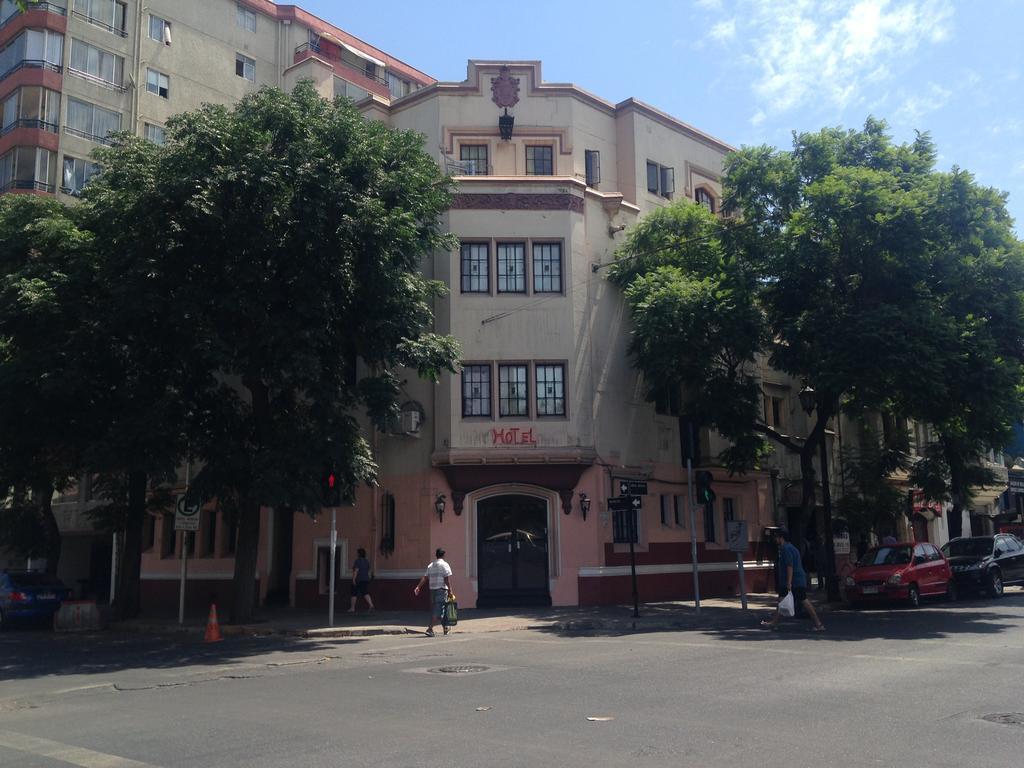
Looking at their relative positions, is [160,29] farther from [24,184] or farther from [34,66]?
[24,184]

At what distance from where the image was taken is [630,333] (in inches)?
1036

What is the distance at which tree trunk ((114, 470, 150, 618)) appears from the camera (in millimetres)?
23859

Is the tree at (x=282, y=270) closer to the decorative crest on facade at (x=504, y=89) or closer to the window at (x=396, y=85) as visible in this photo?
the decorative crest on facade at (x=504, y=89)

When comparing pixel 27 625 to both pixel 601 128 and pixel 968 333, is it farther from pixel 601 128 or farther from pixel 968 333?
pixel 968 333

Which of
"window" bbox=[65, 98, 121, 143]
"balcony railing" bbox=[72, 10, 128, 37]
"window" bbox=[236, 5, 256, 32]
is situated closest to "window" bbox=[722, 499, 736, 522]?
"window" bbox=[65, 98, 121, 143]

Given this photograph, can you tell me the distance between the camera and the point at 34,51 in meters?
37.6

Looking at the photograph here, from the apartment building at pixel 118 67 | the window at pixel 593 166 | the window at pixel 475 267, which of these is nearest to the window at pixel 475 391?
the window at pixel 475 267

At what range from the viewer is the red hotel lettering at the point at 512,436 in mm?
23938

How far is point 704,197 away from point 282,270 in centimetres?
1681

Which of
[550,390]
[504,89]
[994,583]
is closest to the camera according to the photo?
[550,390]

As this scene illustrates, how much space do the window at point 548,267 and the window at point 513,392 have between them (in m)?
2.33

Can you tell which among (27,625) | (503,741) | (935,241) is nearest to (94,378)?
(27,625)

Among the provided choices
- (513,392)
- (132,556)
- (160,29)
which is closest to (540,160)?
(513,392)

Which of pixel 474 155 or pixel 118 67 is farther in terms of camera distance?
pixel 118 67
